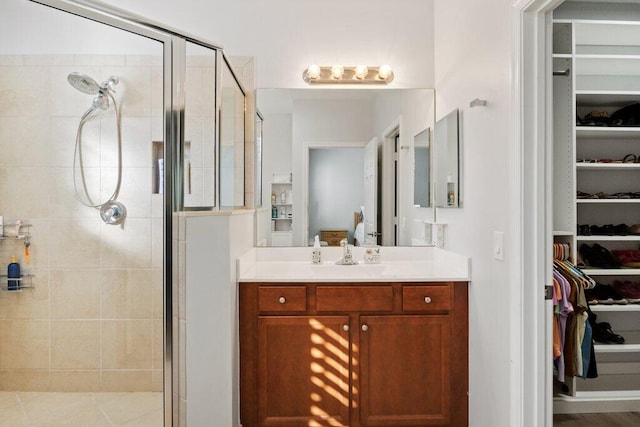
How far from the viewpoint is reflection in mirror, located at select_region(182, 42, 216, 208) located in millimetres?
2084

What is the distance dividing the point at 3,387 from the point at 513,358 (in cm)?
209

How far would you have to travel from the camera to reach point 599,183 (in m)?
2.95

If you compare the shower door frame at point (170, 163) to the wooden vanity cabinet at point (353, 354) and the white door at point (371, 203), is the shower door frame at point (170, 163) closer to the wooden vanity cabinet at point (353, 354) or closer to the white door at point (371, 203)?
the wooden vanity cabinet at point (353, 354)

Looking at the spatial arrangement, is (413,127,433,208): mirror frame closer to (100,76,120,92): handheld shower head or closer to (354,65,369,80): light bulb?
(354,65,369,80): light bulb

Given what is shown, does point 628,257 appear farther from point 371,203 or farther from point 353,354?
point 353,354

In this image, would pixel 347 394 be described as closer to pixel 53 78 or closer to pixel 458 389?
pixel 458 389

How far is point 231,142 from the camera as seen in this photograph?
2.50m

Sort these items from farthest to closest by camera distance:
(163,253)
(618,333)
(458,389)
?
(618,333), (458,389), (163,253)

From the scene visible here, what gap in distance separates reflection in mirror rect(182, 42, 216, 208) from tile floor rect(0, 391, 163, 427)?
3.07 feet

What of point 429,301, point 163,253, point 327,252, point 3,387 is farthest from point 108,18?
point 429,301

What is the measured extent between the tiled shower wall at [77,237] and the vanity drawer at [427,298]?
1282 millimetres

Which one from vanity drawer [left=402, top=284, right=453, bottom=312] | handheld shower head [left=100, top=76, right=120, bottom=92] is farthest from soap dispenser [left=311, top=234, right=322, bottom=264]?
handheld shower head [left=100, top=76, right=120, bottom=92]

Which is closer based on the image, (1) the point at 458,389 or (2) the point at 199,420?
(2) the point at 199,420

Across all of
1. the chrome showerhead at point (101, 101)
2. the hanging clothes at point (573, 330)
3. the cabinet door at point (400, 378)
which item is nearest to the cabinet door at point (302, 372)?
the cabinet door at point (400, 378)
